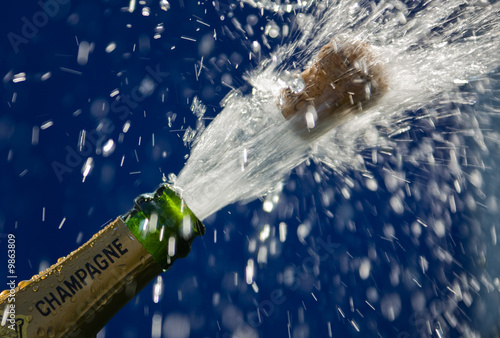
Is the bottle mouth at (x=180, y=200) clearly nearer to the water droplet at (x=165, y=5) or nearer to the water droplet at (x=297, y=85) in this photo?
the water droplet at (x=297, y=85)

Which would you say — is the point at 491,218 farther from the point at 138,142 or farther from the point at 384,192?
the point at 138,142

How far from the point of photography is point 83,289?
53 centimetres

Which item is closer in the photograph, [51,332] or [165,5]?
[51,332]

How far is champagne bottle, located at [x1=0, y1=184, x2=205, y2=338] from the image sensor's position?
525 mm

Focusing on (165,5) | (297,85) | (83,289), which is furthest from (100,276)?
(165,5)

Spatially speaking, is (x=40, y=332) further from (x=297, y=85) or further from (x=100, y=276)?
(x=297, y=85)

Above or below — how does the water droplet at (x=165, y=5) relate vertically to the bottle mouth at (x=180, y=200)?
above

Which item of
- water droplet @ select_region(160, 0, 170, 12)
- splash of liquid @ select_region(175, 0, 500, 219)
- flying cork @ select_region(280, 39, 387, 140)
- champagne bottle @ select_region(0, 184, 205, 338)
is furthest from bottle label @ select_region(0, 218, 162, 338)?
water droplet @ select_region(160, 0, 170, 12)

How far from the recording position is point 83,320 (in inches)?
21.0

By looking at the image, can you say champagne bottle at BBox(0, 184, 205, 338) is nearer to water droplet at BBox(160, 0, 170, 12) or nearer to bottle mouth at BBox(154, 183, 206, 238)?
bottle mouth at BBox(154, 183, 206, 238)

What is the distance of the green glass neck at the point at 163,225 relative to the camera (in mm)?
556

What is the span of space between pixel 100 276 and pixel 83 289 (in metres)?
0.03

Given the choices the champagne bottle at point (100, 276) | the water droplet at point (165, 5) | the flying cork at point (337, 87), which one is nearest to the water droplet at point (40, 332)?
the champagne bottle at point (100, 276)

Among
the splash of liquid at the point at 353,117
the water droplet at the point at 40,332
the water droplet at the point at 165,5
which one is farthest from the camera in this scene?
the water droplet at the point at 165,5
